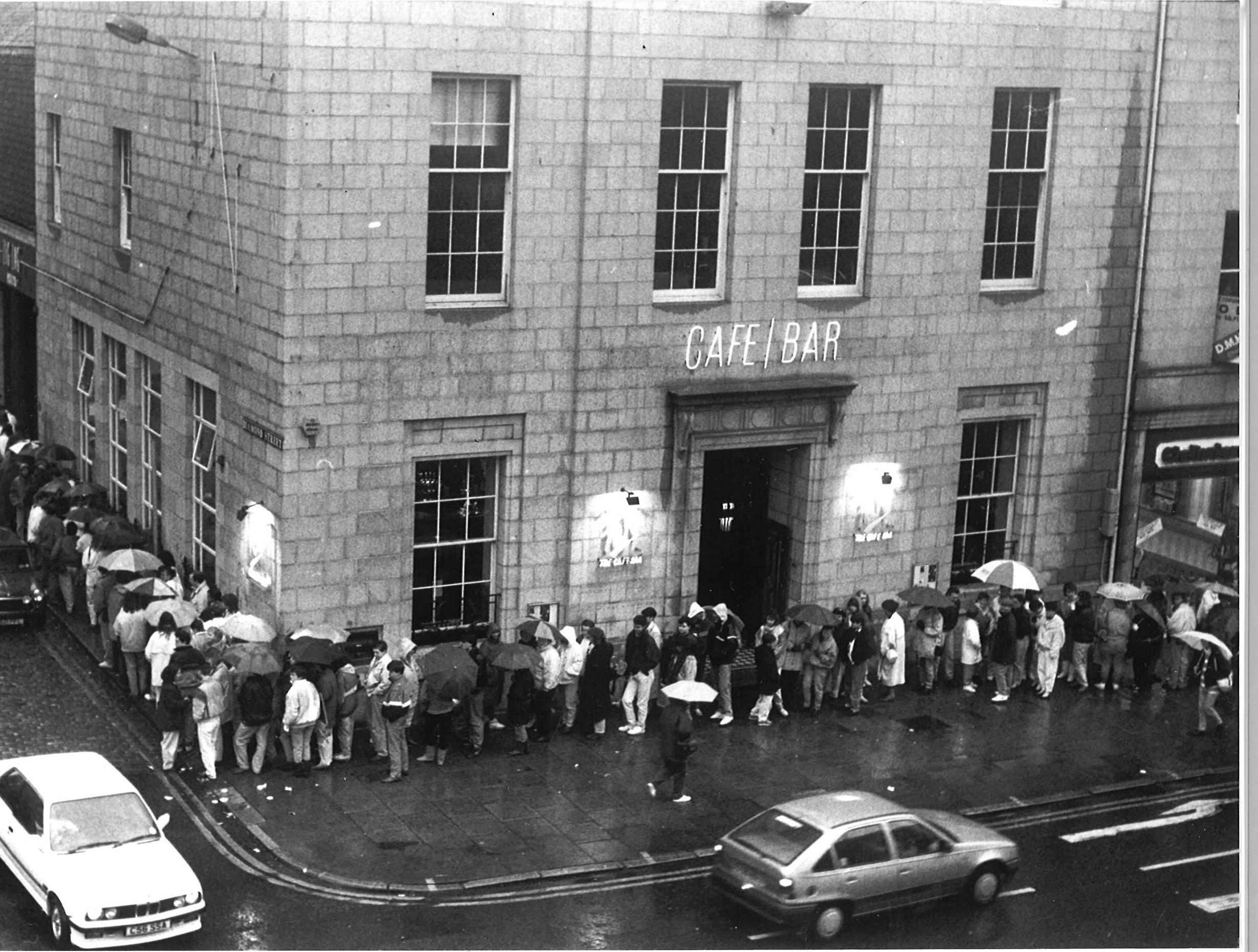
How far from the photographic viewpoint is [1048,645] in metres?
25.2

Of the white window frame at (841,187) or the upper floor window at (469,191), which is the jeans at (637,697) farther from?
the white window frame at (841,187)

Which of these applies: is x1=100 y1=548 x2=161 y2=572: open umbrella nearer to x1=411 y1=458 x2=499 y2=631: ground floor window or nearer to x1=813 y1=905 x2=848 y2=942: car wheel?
x1=411 y1=458 x2=499 y2=631: ground floor window

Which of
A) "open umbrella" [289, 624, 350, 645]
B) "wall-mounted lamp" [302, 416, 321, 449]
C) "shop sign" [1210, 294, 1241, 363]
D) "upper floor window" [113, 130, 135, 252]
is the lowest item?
"open umbrella" [289, 624, 350, 645]

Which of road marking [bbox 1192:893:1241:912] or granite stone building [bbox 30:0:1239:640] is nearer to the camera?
road marking [bbox 1192:893:1241:912]

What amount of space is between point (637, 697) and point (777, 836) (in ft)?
16.3

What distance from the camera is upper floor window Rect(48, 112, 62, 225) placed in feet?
101

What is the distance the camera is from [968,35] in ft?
74.9

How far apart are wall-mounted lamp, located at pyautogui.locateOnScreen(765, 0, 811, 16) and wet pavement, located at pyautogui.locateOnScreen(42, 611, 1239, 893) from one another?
8429 mm

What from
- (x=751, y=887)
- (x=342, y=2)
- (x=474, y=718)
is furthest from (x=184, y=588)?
(x=751, y=887)

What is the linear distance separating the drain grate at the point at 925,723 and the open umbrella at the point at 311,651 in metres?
7.09

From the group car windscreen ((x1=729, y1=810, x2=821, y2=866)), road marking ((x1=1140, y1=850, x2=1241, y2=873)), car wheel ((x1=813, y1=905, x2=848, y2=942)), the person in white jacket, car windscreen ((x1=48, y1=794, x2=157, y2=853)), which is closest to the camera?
car windscreen ((x1=48, y1=794, x2=157, y2=853))

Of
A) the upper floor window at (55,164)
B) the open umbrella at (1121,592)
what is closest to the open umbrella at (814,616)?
the open umbrella at (1121,592)

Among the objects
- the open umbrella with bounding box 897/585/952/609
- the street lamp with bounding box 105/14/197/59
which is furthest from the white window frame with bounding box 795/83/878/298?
the street lamp with bounding box 105/14/197/59

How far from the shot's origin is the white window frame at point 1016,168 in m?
23.2
